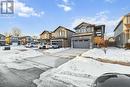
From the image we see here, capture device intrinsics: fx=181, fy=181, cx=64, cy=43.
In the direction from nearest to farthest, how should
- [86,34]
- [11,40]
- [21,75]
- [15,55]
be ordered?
[21,75]
[15,55]
[86,34]
[11,40]

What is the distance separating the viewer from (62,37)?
186 ft

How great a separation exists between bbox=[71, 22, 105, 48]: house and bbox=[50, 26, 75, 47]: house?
622cm

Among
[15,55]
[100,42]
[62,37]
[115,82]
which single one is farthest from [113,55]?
[62,37]

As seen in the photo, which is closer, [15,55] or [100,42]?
[15,55]

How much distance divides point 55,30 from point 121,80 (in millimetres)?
56770

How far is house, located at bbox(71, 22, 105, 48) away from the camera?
46469 mm

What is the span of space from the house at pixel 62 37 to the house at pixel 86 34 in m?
6.22

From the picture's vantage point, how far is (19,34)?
108125 mm

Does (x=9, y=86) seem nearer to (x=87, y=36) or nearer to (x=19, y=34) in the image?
(x=87, y=36)

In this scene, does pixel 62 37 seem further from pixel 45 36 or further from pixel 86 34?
pixel 45 36

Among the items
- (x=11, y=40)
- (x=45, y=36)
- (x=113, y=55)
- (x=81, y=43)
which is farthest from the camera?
(x=11, y=40)

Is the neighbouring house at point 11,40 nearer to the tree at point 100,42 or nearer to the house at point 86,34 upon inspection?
the house at point 86,34

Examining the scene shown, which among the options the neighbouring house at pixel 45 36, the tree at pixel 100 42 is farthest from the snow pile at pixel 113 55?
the neighbouring house at pixel 45 36

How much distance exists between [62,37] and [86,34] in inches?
435
